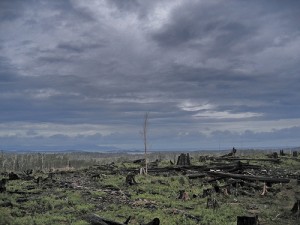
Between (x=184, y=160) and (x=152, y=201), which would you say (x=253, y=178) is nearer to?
(x=152, y=201)

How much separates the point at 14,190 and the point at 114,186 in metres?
7.58

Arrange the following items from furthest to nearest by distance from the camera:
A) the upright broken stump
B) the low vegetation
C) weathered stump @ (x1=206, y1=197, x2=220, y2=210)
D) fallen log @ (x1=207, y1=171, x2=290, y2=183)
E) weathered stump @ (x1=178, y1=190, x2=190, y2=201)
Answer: the upright broken stump < fallen log @ (x1=207, y1=171, x2=290, y2=183) < weathered stump @ (x1=178, y1=190, x2=190, y2=201) < weathered stump @ (x1=206, y1=197, x2=220, y2=210) < the low vegetation

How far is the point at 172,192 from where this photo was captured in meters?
29.9

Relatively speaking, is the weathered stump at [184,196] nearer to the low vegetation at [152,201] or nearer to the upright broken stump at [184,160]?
the low vegetation at [152,201]

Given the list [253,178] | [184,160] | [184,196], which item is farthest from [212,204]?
[184,160]

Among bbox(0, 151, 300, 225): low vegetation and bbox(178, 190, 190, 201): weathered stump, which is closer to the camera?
bbox(0, 151, 300, 225): low vegetation

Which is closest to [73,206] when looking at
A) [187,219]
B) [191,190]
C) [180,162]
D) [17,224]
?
[17,224]

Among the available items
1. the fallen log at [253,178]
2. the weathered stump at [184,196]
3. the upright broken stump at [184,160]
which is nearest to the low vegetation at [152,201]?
the weathered stump at [184,196]

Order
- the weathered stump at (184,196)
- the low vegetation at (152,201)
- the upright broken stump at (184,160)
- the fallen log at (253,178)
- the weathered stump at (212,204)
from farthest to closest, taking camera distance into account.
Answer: the upright broken stump at (184,160)
the fallen log at (253,178)
the weathered stump at (184,196)
the weathered stump at (212,204)
the low vegetation at (152,201)

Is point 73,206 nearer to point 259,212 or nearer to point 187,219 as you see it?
point 187,219

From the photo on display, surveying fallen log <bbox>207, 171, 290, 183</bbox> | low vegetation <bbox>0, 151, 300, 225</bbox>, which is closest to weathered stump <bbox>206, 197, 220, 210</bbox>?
low vegetation <bbox>0, 151, 300, 225</bbox>

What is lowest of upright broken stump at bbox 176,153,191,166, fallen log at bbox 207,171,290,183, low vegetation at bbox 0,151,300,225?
low vegetation at bbox 0,151,300,225

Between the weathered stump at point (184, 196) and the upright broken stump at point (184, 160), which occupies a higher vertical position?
the upright broken stump at point (184, 160)

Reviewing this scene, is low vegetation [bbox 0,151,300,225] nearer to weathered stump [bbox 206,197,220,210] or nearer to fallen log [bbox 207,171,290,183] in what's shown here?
weathered stump [bbox 206,197,220,210]
